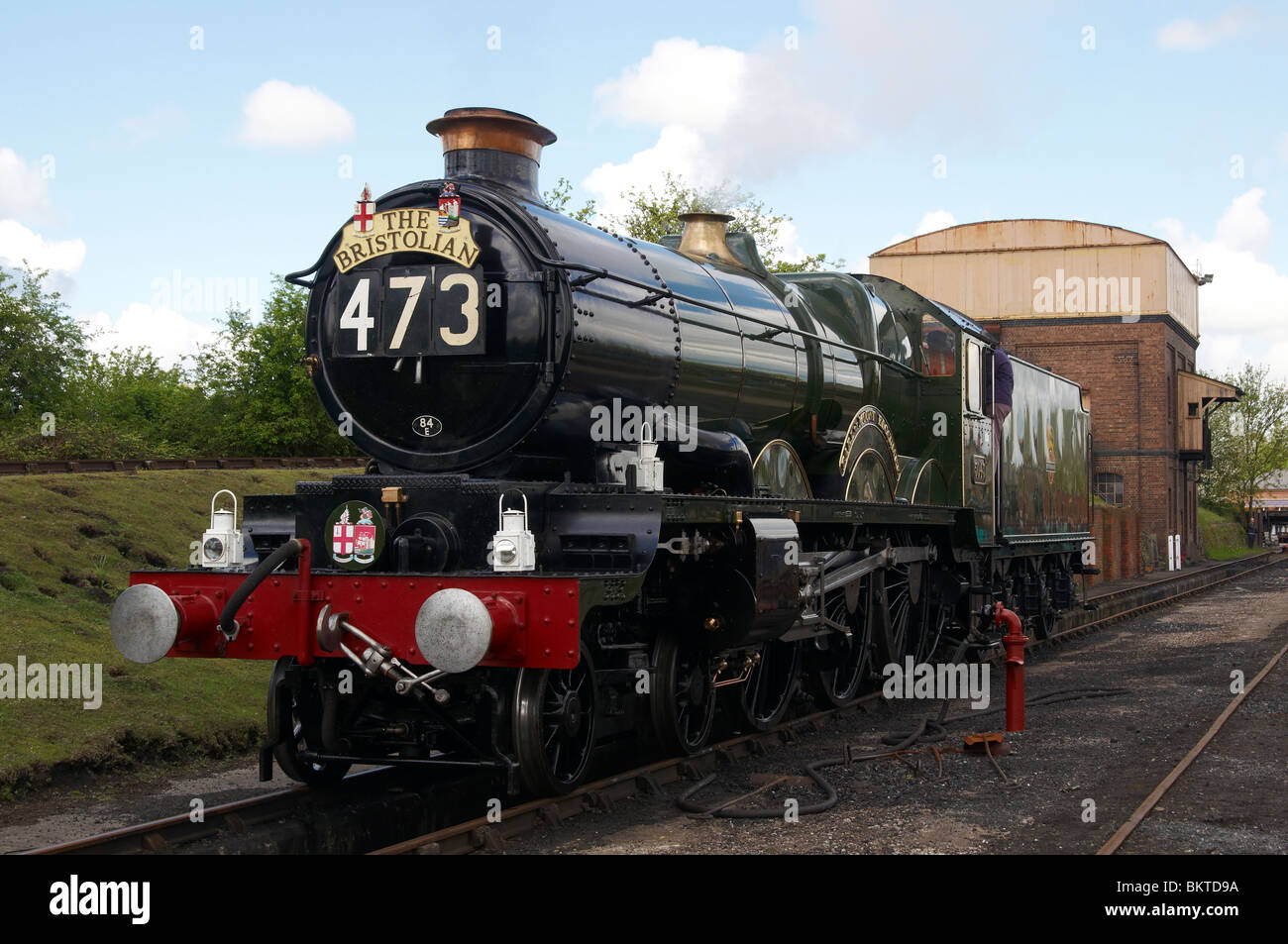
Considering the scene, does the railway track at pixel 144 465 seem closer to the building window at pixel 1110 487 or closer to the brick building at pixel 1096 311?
the brick building at pixel 1096 311

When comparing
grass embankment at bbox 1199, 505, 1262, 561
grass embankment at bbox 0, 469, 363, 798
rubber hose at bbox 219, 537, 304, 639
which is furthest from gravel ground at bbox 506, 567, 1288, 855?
grass embankment at bbox 1199, 505, 1262, 561

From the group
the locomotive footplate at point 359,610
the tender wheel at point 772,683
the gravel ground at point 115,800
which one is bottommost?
the gravel ground at point 115,800

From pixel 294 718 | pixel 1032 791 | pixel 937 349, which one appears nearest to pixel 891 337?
pixel 937 349

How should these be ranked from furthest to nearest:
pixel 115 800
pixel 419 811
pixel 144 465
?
pixel 144 465, pixel 115 800, pixel 419 811

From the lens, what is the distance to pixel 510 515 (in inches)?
249

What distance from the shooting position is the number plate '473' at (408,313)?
22.5 ft

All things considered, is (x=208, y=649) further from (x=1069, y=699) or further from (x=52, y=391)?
(x=52, y=391)

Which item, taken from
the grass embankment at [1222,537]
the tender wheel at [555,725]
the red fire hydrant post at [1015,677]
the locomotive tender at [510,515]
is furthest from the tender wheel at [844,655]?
the grass embankment at [1222,537]

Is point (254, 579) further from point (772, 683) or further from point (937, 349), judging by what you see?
point (937, 349)

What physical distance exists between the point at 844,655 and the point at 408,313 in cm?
524

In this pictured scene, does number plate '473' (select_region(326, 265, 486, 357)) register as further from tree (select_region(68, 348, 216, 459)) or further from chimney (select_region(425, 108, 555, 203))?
tree (select_region(68, 348, 216, 459))

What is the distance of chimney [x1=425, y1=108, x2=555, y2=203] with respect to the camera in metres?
7.56

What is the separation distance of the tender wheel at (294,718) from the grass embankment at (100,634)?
190 cm
